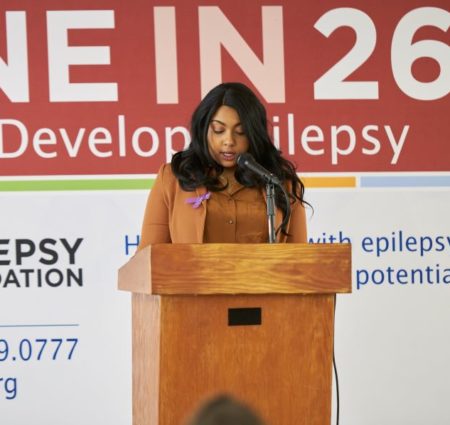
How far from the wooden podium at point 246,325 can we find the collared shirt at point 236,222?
457 millimetres

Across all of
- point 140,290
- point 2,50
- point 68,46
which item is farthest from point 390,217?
point 140,290

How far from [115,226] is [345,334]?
1409 mm

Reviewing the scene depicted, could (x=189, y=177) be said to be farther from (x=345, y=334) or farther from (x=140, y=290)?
(x=345, y=334)

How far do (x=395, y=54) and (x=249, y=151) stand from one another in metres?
2.27

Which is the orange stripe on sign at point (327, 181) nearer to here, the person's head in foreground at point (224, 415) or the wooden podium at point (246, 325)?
the wooden podium at point (246, 325)

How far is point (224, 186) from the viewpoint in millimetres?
2549

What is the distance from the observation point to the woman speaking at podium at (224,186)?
2.48m

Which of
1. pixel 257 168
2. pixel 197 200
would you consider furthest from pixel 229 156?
pixel 257 168

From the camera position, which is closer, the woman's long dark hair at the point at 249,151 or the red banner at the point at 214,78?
the woman's long dark hair at the point at 249,151

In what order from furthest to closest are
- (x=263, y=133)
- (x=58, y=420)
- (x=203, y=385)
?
(x=58, y=420) → (x=263, y=133) → (x=203, y=385)

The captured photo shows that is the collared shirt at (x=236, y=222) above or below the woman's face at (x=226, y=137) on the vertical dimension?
below

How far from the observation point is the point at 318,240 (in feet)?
14.5

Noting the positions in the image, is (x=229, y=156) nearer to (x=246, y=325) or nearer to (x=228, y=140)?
(x=228, y=140)

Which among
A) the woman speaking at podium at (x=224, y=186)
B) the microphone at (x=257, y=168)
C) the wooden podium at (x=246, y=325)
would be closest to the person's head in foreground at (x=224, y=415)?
the wooden podium at (x=246, y=325)
